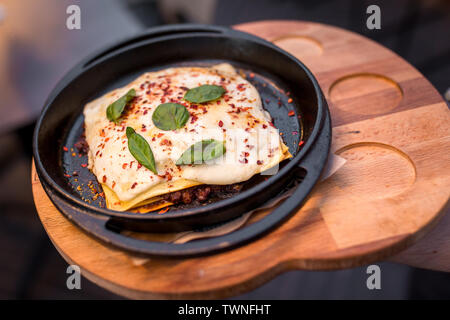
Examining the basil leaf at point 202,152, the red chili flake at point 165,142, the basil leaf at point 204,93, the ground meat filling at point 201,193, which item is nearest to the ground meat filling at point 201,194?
the ground meat filling at point 201,193

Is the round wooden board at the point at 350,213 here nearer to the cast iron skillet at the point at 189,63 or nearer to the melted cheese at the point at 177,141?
the cast iron skillet at the point at 189,63

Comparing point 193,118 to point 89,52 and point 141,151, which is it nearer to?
point 141,151

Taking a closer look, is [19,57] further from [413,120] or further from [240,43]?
[413,120]

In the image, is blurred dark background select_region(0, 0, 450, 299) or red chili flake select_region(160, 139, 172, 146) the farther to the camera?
blurred dark background select_region(0, 0, 450, 299)

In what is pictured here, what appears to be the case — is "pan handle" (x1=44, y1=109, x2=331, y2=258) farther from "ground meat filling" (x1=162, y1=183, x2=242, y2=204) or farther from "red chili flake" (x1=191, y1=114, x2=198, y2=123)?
"red chili flake" (x1=191, y1=114, x2=198, y2=123)

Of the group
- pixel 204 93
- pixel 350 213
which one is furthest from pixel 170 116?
pixel 350 213

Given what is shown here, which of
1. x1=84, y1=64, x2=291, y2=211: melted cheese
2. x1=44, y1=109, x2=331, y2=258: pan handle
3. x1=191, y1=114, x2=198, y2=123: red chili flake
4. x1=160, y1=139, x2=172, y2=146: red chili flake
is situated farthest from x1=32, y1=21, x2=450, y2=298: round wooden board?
x1=191, y1=114, x2=198, y2=123: red chili flake

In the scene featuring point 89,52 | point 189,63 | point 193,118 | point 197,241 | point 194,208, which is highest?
point 89,52
